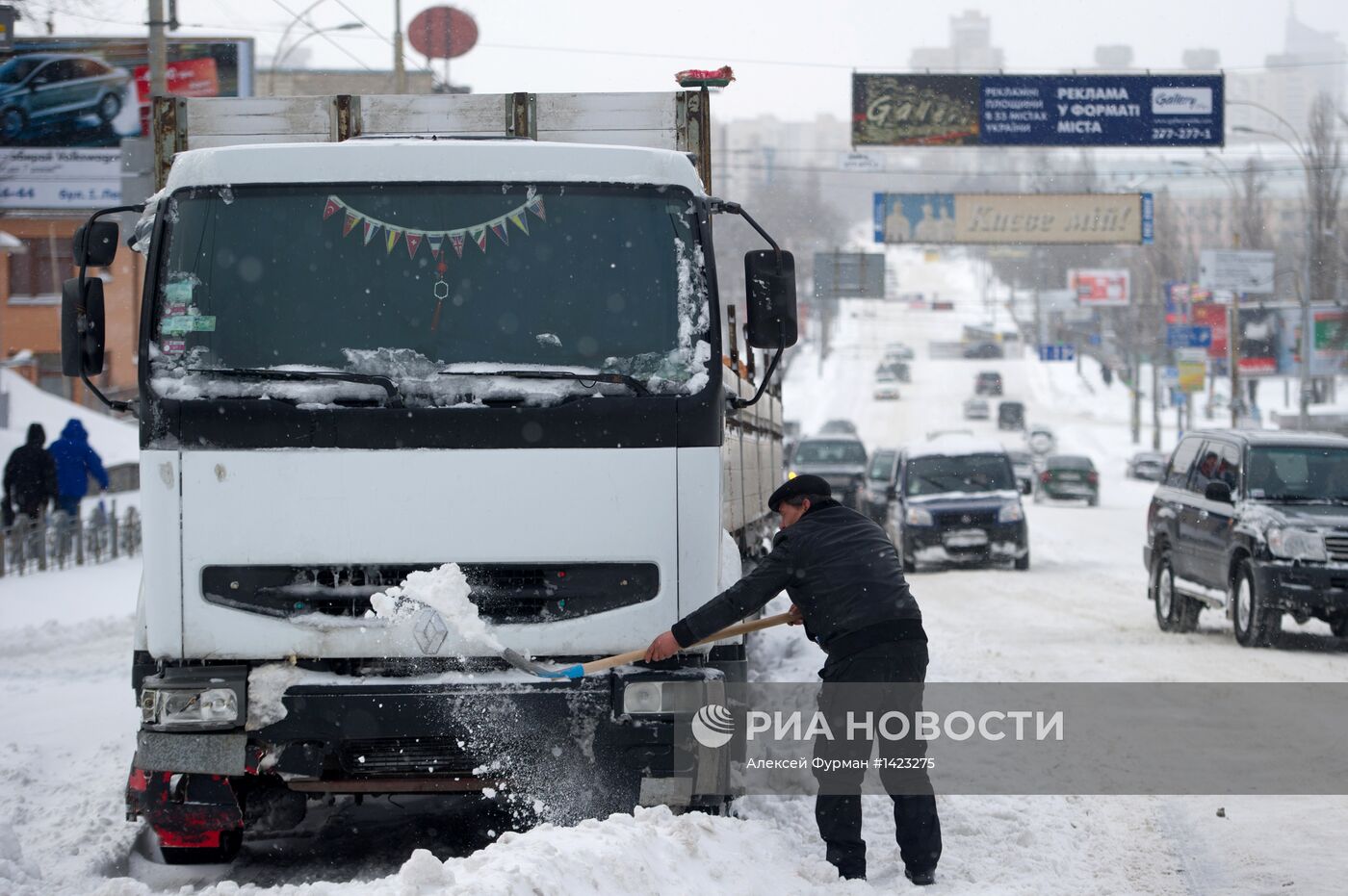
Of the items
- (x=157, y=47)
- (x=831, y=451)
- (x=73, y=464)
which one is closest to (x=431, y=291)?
(x=157, y=47)

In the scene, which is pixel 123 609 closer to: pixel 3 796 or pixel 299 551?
pixel 3 796

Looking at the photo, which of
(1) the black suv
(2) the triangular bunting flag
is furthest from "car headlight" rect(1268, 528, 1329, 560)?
(2) the triangular bunting flag

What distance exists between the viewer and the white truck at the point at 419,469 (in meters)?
5.85

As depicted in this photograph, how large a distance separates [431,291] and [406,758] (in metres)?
1.80

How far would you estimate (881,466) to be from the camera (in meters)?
32.9

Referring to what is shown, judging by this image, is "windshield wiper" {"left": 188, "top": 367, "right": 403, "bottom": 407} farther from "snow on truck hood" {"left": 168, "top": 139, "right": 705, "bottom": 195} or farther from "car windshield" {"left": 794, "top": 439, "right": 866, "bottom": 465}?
"car windshield" {"left": 794, "top": 439, "right": 866, "bottom": 465}

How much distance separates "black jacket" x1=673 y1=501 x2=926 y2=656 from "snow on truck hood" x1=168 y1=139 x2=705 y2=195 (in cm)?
152

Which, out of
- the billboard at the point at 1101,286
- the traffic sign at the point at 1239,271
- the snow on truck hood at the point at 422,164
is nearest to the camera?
the snow on truck hood at the point at 422,164

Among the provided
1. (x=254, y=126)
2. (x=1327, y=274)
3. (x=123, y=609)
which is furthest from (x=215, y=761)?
(x=1327, y=274)

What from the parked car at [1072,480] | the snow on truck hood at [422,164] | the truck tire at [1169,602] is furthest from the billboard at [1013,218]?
the snow on truck hood at [422,164]

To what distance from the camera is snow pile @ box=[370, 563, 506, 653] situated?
5.75 meters

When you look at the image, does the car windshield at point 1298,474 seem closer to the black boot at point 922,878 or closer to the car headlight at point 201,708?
the black boot at point 922,878

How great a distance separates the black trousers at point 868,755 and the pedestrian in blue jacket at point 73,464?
14.5 m

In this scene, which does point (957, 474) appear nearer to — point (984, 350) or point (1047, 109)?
point (1047, 109)
